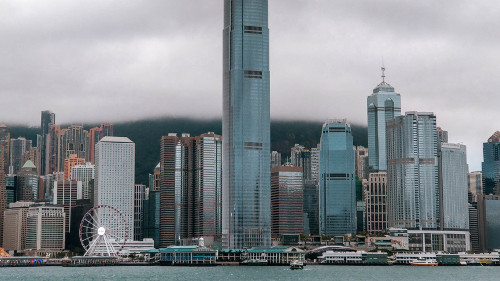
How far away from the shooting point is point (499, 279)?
19700 centimetres

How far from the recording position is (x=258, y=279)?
19262cm

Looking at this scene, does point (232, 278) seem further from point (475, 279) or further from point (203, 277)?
point (475, 279)

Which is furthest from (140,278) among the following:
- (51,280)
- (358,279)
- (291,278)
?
(358,279)

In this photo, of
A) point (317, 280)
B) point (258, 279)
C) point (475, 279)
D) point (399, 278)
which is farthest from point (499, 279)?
point (258, 279)

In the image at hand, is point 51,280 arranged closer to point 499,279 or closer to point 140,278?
point 140,278

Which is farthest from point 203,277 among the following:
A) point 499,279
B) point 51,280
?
point 499,279

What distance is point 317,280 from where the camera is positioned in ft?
616

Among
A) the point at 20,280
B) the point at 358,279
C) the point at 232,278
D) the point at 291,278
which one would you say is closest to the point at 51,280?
the point at 20,280

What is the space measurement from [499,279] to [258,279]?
54.9 meters

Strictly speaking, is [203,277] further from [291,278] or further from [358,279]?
[358,279]

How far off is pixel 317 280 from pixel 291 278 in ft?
36.4

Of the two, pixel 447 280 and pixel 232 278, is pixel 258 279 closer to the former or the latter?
pixel 232 278

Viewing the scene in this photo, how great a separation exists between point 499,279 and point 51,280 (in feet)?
332

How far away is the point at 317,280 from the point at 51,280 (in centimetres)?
5940
